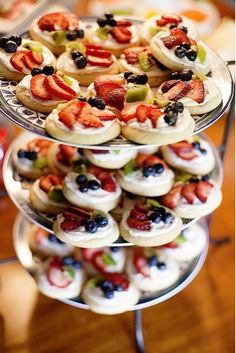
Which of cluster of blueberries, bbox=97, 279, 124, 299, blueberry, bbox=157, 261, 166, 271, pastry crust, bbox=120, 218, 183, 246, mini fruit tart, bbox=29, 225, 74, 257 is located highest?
pastry crust, bbox=120, 218, 183, 246

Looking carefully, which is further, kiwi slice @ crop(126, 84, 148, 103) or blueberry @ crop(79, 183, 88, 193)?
blueberry @ crop(79, 183, 88, 193)

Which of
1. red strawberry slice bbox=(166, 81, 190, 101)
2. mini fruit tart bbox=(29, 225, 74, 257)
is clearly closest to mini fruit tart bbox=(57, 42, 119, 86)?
red strawberry slice bbox=(166, 81, 190, 101)

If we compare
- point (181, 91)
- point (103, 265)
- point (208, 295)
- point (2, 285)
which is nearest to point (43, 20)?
point (181, 91)

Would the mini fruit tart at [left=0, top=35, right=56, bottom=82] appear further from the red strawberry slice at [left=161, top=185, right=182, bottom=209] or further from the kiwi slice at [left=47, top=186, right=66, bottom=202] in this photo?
the red strawberry slice at [left=161, top=185, right=182, bottom=209]

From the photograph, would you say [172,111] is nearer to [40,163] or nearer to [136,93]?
[136,93]

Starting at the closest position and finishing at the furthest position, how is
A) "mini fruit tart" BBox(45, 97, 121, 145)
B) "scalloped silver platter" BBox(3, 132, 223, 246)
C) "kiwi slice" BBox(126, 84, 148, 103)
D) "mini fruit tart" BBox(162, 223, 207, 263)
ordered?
"mini fruit tart" BBox(45, 97, 121, 145)
"kiwi slice" BBox(126, 84, 148, 103)
"scalloped silver platter" BBox(3, 132, 223, 246)
"mini fruit tart" BBox(162, 223, 207, 263)
